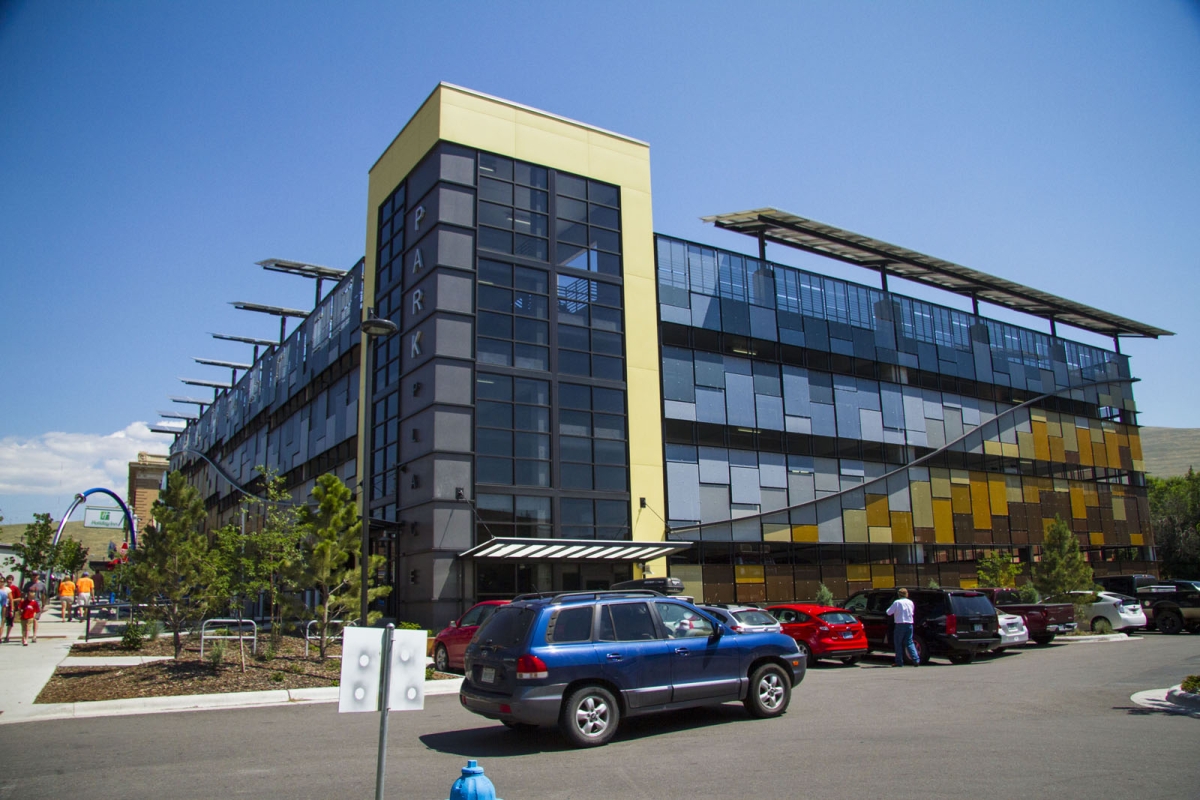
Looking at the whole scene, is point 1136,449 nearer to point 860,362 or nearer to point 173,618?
point 860,362

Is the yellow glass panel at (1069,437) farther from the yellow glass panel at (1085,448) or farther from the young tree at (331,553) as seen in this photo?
the young tree at (331,553)

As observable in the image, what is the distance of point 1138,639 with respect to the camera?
84.9 ft

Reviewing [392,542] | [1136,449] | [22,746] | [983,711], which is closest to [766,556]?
[392,542]

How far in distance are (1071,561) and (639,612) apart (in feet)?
98.3

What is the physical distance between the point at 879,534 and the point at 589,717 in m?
27.0

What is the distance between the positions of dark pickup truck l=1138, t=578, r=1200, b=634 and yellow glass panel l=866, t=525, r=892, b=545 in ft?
28.7

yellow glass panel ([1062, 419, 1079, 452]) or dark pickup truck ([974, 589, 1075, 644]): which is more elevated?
yellow glass panel ([1062, 419, 1079, 452])

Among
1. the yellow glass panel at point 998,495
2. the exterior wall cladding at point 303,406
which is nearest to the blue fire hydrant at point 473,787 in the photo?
the exterior wall cladding at point 303,406

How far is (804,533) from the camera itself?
1256 inches

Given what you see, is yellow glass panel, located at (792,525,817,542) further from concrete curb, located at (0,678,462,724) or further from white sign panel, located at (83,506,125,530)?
white sign panel, located at (83,506,125,530)

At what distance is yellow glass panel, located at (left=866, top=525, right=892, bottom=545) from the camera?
1332 inches

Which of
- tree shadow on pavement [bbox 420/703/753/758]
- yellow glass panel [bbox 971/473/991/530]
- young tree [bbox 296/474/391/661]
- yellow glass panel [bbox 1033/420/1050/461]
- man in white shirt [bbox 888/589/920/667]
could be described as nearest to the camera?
tree shadow on pavement [bbox 420/703/753/758]

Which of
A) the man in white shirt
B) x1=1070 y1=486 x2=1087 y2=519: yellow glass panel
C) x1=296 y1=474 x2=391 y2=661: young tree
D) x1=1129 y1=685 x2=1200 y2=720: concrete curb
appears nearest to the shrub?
x1=296 y1=474 x2=391 y2=661: young tree

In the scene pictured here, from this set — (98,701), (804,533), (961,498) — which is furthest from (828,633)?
(961,498)
